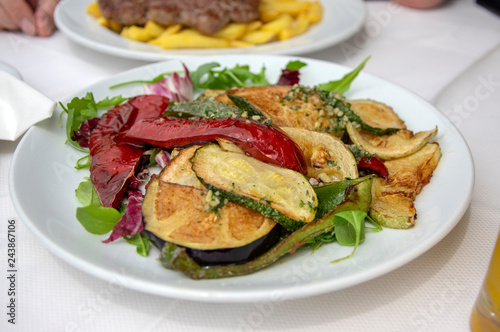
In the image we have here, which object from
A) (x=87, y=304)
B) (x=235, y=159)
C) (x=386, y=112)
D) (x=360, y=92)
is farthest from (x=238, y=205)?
(x=360, y=92)

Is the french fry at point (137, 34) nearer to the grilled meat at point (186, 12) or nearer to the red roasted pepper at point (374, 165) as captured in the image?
the grilled meat at point (186, 12)

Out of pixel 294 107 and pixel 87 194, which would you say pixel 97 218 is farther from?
pixel 294 107

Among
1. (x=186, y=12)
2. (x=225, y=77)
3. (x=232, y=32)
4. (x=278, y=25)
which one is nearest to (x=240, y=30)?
(x=232, y=32)

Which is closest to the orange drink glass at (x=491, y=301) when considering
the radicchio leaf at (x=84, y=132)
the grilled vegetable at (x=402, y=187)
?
the grilled vegetable at (x=402, y=187)

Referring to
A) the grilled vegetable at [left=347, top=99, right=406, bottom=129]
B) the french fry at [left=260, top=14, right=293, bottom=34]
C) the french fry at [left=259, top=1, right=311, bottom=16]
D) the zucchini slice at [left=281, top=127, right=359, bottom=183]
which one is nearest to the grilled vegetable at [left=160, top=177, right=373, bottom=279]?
the zucchini slice at [left=281, top=127, right=359, bottom=183]

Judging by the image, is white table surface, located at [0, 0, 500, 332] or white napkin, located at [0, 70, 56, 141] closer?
white table surface, located at [0, 0, 500, 332]

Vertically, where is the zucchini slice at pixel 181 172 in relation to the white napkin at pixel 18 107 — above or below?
above

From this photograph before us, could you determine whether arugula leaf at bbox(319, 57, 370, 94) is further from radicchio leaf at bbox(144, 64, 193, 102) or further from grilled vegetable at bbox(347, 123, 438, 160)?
radicchio leaf at bbox(144, 64, 193, 102)
